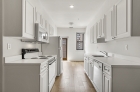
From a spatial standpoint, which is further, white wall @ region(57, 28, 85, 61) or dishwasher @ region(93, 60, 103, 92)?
white wall @ region(57, 28, 85, 61)

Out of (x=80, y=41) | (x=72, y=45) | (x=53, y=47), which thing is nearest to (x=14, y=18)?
(x=53, y=47)

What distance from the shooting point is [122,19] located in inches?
81.4

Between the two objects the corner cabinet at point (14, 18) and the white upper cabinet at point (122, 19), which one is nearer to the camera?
the white upper cabinet at point (122, 19)

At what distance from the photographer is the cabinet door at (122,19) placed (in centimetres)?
195

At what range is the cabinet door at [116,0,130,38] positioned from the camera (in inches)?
76.9

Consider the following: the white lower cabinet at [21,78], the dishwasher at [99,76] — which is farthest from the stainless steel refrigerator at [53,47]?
the white lower cabinet at [21,78]

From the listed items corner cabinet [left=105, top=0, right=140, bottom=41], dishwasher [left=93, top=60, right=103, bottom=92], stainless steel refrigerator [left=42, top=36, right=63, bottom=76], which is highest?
corner cabinet [left=105, top=0, right=140, bottom=41]

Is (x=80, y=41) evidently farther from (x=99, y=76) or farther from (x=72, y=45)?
(x=99, y=76)

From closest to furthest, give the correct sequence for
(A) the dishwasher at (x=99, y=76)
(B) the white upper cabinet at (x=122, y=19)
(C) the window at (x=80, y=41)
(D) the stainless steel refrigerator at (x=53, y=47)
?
1. (B) the white upper cabinet at (x=122, y=19)
2. (A) the dishwasher at (x=99, y=76)
3. (D) the stainless steel refrigerator at (x=53, y=47)
4. (C) the window at (x=80, y=41)

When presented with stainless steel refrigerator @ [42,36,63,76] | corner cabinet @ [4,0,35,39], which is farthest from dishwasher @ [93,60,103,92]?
stainless steel refrigerator @ [42,36,63,76]

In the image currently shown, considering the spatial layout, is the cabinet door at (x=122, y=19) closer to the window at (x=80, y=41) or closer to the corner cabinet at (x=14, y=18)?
the corner cabinet at (x=14, y=18)

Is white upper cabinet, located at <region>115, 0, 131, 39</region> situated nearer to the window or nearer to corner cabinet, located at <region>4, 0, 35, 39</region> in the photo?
corner cabinet, located at <region>4, 0, 35, 39</region>

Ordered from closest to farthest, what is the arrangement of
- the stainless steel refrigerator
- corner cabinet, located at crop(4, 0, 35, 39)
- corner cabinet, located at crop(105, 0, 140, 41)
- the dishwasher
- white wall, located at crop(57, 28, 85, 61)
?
corner cabinet, located at crop(105, 0, 140, 41) < corner cabinet, located at crop(4, 0, 35, 39) < the dishwasher < the stainless steel refrigerator < white wall, located at crop(57, 28, 85, 61)

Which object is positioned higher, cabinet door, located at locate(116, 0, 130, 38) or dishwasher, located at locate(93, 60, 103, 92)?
cabinet door, located at locate(116, 0, 130, 38)
